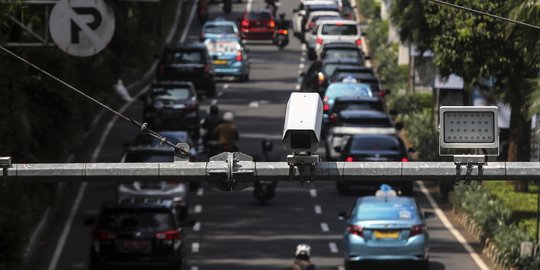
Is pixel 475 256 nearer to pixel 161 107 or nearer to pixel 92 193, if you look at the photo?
pixel 92 193

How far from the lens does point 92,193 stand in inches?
1735

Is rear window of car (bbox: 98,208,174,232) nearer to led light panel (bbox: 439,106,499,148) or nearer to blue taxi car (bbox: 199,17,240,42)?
led light panel (bbox: 439,106,499,148)

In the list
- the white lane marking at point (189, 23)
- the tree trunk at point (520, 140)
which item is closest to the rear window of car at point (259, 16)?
the white lane marking at point (189, 23)

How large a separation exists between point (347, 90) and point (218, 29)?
23.1m

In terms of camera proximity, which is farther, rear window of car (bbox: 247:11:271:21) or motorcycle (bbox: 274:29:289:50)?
rear window of car (bbox: 247:11:271:21)

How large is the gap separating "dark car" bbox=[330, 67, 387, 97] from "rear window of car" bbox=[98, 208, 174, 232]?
25509mm

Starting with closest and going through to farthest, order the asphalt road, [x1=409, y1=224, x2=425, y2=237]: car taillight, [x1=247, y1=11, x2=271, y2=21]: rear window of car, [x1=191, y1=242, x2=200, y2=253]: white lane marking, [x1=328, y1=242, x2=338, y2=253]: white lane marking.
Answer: [x1=409, y1=224, x2=425, y2=237]: car taillight, the asphalt road, [x1=328, y1=242, x2=338, y2=253]: white lane marking, [x1=191, y1=242, x2=200, y2=253]: white lane marking, [x1=247, y1=11, x2=271, y2=21]: rear window of car

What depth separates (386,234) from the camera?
108ft

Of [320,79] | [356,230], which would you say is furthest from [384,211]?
[320,79]

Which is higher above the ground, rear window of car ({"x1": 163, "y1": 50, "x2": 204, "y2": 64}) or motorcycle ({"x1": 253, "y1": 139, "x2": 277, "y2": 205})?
rear window of car ({"x1": 163, "y1": 50, "x2": 204, "y2": 64})

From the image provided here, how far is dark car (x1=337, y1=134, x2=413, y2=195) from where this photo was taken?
1622 inches

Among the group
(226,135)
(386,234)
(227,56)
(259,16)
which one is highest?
(259,16)

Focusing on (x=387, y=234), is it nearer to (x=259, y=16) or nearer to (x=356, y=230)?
(x=356, y=230)

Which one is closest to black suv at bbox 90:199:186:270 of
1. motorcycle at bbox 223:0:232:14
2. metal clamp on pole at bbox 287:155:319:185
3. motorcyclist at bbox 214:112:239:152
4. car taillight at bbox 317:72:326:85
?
motorcyclist at bbox 214:112:239:152
